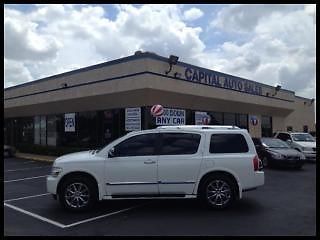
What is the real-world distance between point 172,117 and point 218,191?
1320 centimetres

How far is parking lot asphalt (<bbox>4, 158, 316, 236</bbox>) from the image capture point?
6.90 metres

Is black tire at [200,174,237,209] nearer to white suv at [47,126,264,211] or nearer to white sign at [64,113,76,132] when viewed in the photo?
white suv at [47,126,264,211]

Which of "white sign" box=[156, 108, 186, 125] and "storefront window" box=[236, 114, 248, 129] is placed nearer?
"white sign" box=[156, 108, 186, 125]

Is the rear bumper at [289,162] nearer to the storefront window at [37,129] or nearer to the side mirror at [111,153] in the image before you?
the side mirror at [111,153]

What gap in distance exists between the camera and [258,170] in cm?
873

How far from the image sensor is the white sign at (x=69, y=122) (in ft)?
82.2

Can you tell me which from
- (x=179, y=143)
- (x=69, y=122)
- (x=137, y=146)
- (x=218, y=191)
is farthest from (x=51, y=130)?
(x=218, y=191)

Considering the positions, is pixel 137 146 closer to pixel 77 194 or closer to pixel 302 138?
pixel 77 194

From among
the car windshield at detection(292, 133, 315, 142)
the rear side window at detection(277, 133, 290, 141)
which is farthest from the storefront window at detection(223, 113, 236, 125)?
the car windshield at detection(292, 133, 315, 142)

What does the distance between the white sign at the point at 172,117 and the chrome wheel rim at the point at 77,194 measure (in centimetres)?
1213

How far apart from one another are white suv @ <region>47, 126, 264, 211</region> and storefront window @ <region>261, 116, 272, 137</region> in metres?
23.7

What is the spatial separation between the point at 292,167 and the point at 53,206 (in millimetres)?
11448

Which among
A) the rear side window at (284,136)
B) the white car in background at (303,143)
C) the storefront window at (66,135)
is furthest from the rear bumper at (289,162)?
the storefront window at (66,135)
